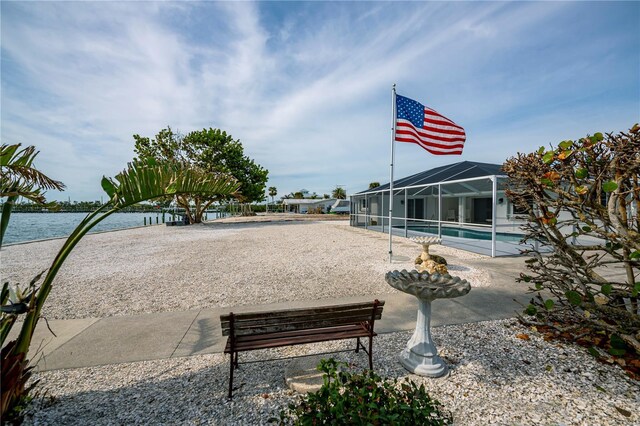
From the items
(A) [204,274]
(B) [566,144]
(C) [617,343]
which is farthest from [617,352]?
(A) [204,274]

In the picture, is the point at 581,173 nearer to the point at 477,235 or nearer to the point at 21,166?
the point at 21,166

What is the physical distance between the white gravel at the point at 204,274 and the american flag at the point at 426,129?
340 centimetres

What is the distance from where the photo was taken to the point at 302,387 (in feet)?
8.82

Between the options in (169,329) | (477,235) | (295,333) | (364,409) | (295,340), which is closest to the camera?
(364,409)

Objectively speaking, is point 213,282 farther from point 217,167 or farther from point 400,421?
point 217,167

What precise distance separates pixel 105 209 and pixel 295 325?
6.98ft

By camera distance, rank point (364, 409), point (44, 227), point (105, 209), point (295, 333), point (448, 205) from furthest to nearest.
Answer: point (44, 227), point (448, 205), point (295, 333), point (105, 209), point (364, 409)

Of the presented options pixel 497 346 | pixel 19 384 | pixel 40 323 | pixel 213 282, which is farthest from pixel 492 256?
pixel 40 323

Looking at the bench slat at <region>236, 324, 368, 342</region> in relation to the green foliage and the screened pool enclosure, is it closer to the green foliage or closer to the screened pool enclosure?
the green foliage

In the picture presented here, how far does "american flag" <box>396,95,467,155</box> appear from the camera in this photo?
300 inches

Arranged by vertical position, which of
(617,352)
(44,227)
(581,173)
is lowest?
(44,227)

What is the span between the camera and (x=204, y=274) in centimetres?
736

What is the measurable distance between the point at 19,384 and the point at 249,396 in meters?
1.80

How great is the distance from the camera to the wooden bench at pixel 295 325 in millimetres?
2725
